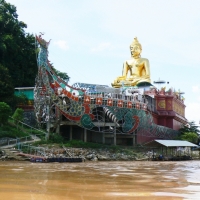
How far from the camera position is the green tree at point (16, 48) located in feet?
136

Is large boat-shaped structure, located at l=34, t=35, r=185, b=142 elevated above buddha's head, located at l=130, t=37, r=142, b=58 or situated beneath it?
situated beneath

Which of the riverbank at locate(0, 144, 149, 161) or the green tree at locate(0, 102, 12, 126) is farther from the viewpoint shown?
the green tree at locate(0, 102, 12, 126)

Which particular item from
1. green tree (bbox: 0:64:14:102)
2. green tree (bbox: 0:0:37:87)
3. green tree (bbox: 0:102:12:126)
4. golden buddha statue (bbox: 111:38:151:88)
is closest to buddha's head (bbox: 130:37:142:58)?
golden buddha statue (bbox: 111:38:151:88)

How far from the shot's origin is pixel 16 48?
42.0 m

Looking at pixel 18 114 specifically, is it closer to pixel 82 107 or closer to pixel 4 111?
pixel 4 111

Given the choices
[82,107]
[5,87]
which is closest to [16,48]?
[5,87]

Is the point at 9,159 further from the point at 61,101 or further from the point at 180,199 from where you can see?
the point at 180,199

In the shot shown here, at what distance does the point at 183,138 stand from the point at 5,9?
26.7 metres

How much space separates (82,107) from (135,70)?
16691mm

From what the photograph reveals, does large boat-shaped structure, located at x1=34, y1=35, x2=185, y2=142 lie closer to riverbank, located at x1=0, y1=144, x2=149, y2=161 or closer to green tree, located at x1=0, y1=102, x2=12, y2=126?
riverbank, located at x1=0, y1=144, x2=149, y2=161

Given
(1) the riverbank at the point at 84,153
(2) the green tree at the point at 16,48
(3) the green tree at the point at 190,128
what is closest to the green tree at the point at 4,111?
(1) the riverbank at the point at 84,153

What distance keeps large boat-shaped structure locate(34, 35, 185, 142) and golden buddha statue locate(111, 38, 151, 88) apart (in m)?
8.03

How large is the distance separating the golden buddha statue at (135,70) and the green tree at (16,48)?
36.5 feet

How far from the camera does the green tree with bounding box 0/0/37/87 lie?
4150cm
